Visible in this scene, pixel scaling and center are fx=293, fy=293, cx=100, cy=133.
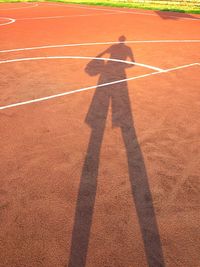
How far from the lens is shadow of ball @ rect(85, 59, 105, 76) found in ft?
29.4

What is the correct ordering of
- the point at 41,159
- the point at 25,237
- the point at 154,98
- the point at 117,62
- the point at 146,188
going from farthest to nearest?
the point at 117,62, the point at 154,98, the point at 41,159, the point at 146,188, the point at 25,237

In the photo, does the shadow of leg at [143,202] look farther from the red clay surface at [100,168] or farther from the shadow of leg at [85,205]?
the shadow of leg at [85,205]

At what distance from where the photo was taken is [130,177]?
4.32 metres

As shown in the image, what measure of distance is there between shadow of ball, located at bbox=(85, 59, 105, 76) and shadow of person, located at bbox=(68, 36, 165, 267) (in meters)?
0.75

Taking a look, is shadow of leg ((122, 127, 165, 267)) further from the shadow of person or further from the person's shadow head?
the person's shadow head

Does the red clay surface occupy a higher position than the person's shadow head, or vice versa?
the person's shadow head

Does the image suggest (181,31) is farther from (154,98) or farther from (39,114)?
(39,114)

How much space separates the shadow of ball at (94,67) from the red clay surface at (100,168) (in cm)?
6

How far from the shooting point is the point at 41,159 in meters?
4.79

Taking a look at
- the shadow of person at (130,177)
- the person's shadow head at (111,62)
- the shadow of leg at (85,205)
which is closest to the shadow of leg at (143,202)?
the shadow of person at (130,177)

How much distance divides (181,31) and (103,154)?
12.1m

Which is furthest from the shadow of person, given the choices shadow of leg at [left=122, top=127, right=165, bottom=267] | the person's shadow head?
the person's shadow head

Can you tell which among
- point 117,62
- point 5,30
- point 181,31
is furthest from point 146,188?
point 5,30

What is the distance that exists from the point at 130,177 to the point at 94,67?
230 inches
